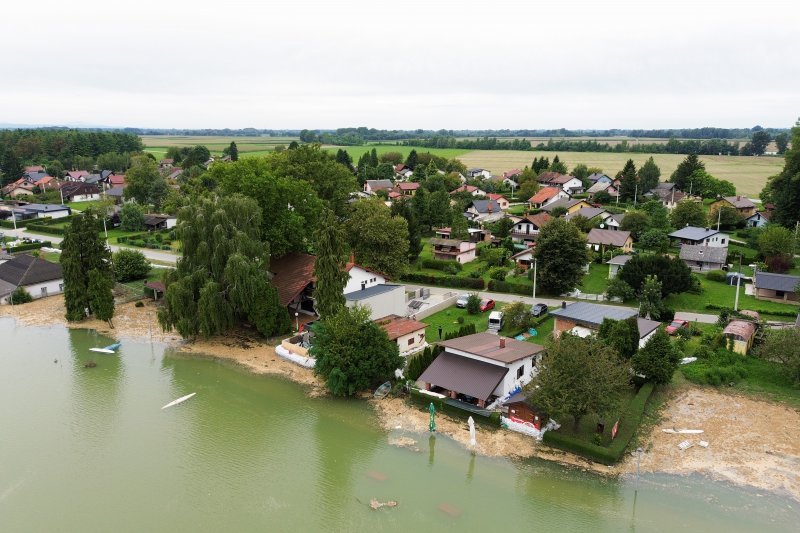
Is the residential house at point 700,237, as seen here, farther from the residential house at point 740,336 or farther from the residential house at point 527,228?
the residential house at point 740,336

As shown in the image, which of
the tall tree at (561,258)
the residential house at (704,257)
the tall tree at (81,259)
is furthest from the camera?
the residential house at (704,257)

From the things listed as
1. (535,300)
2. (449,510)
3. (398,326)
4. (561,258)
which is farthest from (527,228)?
(449,510)

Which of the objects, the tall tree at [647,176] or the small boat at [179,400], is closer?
the small boat at [179,400]

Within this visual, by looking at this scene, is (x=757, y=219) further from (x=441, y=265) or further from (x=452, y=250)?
(x=441, y=265)

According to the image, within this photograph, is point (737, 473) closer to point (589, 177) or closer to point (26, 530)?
point (26, 530)

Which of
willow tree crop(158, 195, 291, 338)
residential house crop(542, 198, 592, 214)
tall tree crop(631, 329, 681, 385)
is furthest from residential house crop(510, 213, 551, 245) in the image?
willow tree crop(158, 195, 291, 338)

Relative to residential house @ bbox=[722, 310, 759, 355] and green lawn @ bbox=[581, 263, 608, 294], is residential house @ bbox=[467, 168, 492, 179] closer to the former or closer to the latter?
green lawn @ bbox=[581, 263, 608, 294]

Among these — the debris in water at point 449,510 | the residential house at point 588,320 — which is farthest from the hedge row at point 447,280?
the debris in water at point 449,510
